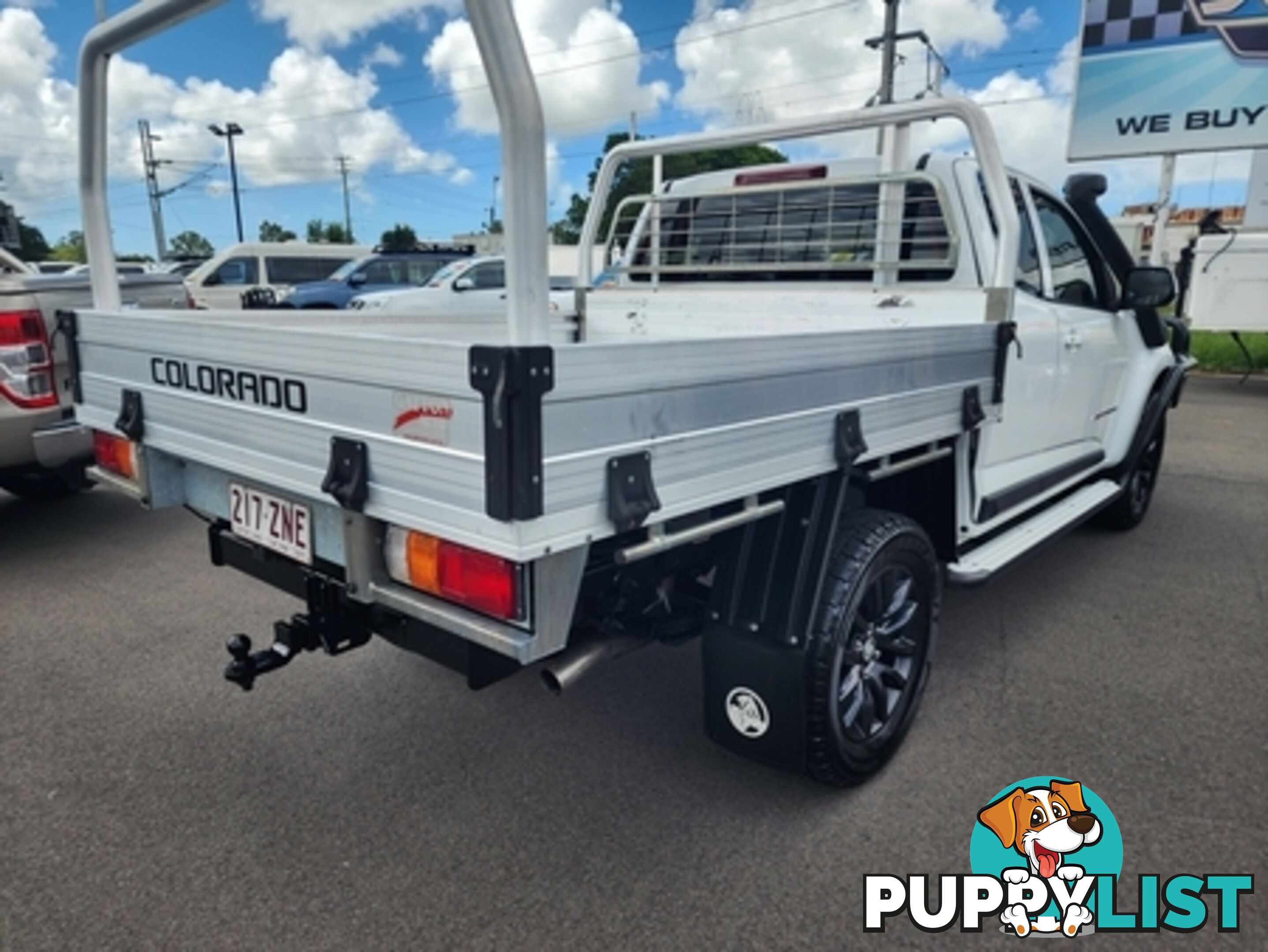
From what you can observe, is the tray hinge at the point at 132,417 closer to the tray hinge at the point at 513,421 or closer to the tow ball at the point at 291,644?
the tow ball at the point at 291,644

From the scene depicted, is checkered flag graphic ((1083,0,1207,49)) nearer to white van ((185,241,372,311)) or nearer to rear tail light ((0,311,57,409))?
rear tail light ((0,311,57,409))

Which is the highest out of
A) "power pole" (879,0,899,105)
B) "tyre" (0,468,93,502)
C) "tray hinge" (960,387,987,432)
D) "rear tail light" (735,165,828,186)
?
"power pole" (879,0,899,105)

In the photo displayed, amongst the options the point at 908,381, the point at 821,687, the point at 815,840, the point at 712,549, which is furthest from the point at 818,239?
the point at 815,840

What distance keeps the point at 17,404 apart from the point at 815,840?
157 inches

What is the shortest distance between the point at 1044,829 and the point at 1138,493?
330 cm

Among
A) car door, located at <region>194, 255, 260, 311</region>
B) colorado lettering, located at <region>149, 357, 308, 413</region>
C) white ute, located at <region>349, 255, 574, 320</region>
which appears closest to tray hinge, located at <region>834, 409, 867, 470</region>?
colorado lettering, located at <region>149, 357, 308, 413</region>

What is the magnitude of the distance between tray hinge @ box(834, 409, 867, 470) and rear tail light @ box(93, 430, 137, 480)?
1965 millimetres

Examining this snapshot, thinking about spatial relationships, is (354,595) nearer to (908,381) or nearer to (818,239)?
(908,381)

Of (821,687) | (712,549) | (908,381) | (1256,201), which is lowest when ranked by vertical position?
(821,687)

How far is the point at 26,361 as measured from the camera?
4027 mm

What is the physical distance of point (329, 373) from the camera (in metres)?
1.78

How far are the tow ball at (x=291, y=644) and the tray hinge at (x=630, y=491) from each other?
3.04ft

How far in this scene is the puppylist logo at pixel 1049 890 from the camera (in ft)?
6.58

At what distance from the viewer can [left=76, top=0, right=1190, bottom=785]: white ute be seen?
154 cm
